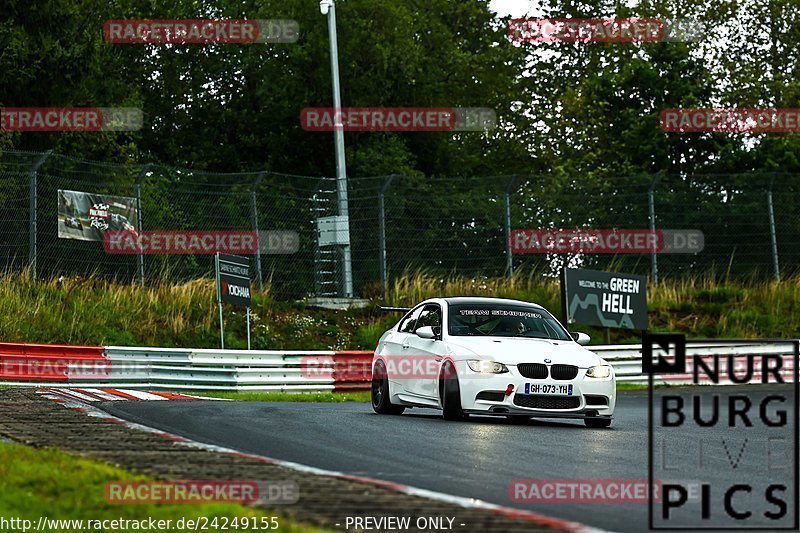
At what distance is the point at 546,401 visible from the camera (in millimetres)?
15281

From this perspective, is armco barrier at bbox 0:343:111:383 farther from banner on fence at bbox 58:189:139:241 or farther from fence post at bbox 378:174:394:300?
fence post at bbox 378:174:394:300

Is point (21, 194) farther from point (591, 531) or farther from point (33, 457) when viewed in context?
point (591, 531)

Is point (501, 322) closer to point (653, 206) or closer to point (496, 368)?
point (496, 368)

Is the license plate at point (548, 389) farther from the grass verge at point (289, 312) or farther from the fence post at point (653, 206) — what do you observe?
the fence post at point (653, 206)

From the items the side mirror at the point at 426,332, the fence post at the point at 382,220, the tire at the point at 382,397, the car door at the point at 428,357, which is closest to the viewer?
the car door at the point at 428,357

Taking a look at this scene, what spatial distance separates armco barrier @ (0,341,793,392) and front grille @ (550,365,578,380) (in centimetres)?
960

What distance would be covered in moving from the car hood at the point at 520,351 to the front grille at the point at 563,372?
0.05 metres

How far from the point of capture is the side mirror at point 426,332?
16247 mm

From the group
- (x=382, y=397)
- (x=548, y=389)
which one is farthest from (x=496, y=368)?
(x=382, y=397)

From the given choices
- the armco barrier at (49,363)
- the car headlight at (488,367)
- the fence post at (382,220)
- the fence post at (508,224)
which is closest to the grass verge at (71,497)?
the car headlight at (488,367)

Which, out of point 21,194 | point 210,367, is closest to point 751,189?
point 210,367

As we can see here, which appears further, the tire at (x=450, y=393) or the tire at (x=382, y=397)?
the tire at (x=382, y=397)

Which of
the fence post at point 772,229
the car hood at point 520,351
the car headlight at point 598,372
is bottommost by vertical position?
the car headlight at point 598,372

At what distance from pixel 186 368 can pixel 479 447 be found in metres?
13.8
